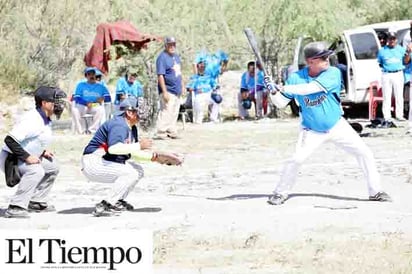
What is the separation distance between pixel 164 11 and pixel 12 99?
18.3 feet

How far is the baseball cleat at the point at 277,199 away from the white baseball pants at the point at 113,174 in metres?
1.51

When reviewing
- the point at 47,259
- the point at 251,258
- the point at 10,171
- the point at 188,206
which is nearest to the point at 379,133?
the point at 188,206

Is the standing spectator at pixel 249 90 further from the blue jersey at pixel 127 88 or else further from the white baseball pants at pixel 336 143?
the white baseball pants at pixel 336 143

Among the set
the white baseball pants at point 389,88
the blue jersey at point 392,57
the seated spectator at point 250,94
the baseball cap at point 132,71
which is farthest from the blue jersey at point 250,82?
the blue jersey at point 392,57

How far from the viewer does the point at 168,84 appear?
19.3 metres

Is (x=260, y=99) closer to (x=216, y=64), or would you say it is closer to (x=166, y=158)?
(x=216, y=64)

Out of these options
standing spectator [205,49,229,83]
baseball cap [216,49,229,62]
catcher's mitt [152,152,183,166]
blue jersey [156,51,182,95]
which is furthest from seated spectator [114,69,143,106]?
catcher's mitt [152,152,183,166]

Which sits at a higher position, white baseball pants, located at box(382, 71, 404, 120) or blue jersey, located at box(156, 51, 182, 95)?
blue jersey, located at box(156, 51, 182, 95)

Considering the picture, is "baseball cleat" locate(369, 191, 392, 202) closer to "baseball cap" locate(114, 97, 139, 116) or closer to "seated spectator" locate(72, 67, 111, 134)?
"baseball cap" locate(114, 97, 139, 116)

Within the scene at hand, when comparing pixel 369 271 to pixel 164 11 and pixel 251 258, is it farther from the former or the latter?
pixel 164 11

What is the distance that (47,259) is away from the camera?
23.6ft

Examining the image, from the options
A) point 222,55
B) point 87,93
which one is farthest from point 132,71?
point 222,55

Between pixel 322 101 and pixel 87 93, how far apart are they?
10706 mm

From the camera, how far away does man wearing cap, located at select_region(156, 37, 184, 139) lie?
62.8 ft
